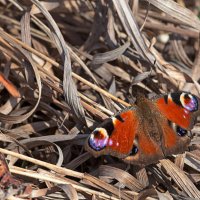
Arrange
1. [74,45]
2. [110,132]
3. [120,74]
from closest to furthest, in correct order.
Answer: [110,132] → [120,74] → [74,45]

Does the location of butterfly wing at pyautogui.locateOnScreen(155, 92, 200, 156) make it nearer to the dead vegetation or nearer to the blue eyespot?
the dead vegetation

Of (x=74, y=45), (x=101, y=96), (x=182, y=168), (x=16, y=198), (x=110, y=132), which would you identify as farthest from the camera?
(x=74, y=45)

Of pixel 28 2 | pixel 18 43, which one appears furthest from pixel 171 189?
pixel 28 2

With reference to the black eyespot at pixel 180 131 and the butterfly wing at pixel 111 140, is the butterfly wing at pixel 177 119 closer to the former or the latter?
the black eyespot at pixel 180 131

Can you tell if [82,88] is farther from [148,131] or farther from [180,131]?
[180,131]

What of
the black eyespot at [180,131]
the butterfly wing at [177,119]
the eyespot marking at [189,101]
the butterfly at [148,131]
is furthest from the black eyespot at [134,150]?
the eyespot marking at [189,101]

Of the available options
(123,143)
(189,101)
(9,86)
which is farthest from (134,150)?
(9,86)

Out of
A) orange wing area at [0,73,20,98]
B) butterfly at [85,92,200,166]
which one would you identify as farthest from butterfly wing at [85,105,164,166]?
orange wing area at [0,73,20,98]

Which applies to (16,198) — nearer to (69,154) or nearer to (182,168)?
(69,154)
